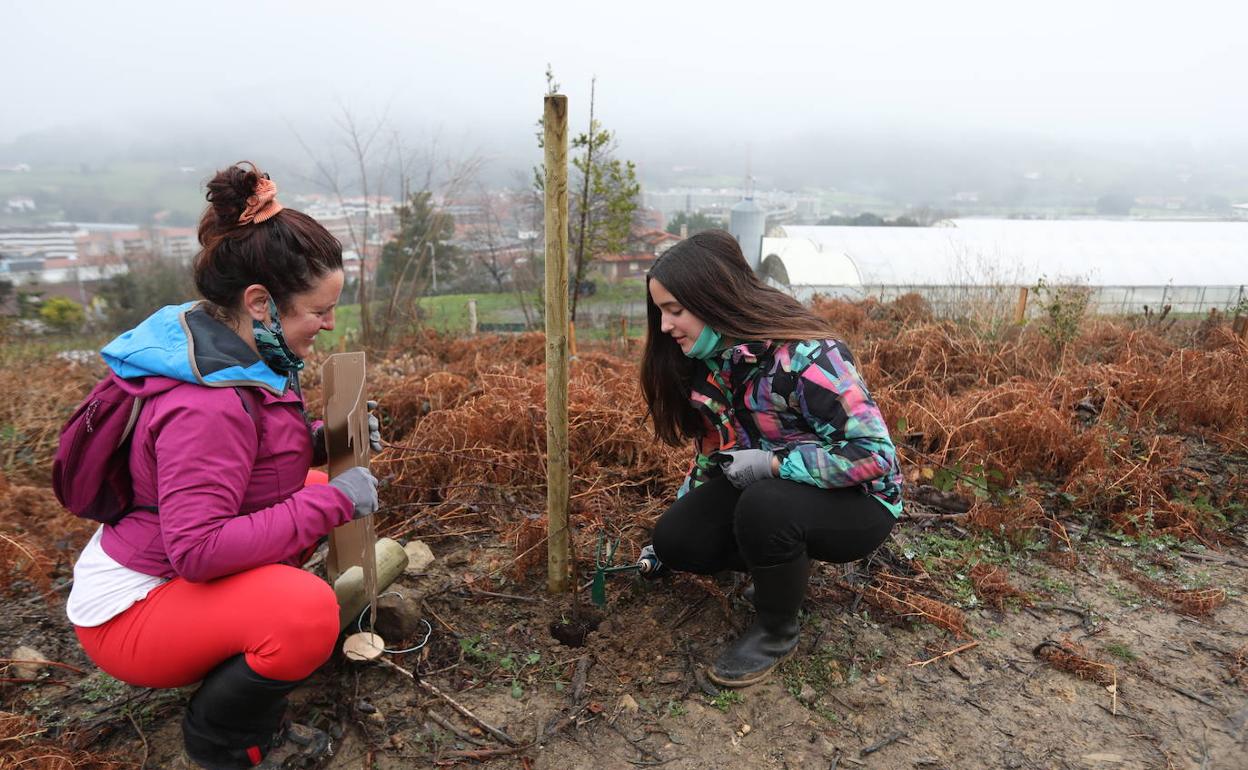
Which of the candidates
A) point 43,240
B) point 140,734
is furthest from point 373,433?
point 43,240

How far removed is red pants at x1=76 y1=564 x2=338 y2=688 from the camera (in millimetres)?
1513

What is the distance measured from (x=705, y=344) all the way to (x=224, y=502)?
1279 millimetres

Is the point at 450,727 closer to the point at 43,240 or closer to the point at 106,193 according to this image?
the point at 43,240

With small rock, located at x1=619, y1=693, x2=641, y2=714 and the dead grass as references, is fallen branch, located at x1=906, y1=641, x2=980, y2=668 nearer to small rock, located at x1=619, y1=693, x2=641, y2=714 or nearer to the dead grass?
the dead grass

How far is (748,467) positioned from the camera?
2023 mm

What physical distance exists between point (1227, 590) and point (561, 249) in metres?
2.77

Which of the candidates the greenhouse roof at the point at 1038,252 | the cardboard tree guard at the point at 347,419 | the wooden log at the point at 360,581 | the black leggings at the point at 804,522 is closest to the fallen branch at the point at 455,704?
the wooden log at the point at 360,581

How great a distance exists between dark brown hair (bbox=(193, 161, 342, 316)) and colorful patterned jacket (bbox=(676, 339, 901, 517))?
3.80ft

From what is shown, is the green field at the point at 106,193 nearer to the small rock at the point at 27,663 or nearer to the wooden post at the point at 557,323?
the small rock at the point at 27,663

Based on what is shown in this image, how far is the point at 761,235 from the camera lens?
71.1 ft

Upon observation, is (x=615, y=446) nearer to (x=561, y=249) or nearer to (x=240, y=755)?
(x=561, y=249)

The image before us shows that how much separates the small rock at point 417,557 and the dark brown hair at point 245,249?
131 centimetres

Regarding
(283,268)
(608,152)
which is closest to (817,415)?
(283,268)

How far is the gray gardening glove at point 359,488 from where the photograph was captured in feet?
5.54
